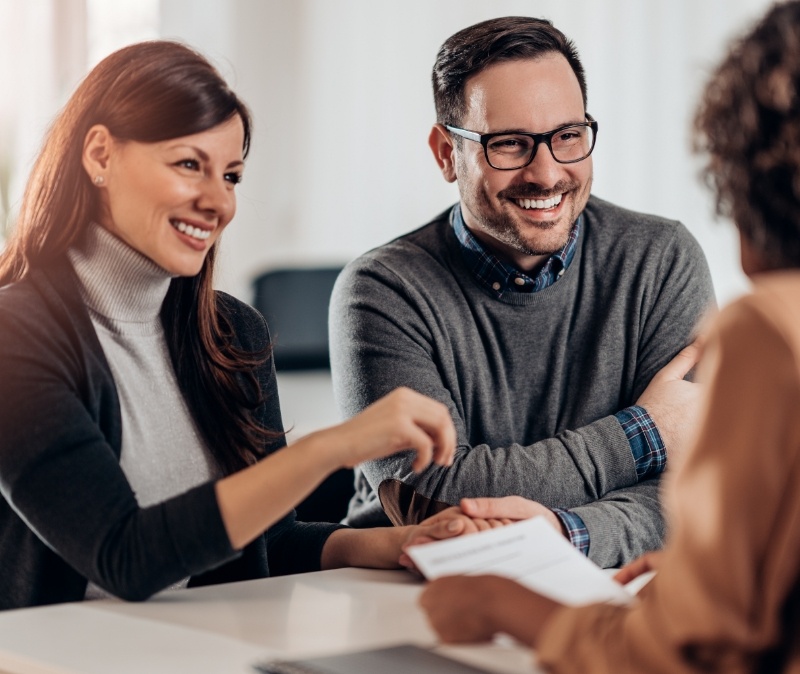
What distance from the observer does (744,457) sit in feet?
2.54

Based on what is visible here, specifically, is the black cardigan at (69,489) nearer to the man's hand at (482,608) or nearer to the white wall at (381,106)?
the man's hand at (482,608)

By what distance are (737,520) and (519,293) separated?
50.2 inches

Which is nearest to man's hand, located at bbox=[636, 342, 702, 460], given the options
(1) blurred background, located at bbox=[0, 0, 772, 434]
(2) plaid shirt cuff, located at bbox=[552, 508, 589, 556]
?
(2) plaid shirt cuff, located at bbox=[552, 508, 589, 556]

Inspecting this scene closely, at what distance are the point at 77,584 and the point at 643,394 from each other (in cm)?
100

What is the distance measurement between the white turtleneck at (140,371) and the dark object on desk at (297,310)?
1.99m

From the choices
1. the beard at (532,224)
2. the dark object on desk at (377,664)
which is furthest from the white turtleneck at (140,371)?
the beard at (532,224)

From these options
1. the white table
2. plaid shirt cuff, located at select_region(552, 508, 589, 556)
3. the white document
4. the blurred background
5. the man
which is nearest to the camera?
the white table

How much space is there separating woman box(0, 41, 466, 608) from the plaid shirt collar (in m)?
0.49

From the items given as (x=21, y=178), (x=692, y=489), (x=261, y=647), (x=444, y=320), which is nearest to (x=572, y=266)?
(x=444, y=320)

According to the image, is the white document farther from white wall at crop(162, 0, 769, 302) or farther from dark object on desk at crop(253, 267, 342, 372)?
white wall at crop(162, 0, 769, 302)

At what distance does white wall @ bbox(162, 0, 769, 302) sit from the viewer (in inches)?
173

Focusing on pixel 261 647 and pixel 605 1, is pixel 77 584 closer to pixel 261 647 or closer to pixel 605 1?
pixel 261 647

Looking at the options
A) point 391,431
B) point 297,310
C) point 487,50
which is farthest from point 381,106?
point 391,431

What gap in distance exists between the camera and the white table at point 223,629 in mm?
1098
